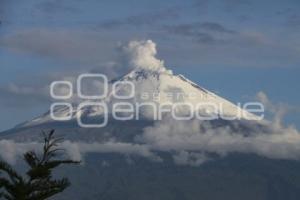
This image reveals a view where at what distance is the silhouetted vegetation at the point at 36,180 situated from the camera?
33344 millimetres

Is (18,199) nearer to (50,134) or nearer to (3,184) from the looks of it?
(3,184)

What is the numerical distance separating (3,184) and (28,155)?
1508 mm

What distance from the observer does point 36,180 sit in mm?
34125

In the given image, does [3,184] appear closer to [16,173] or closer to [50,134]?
[16,173]

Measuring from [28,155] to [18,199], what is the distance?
1797 mm

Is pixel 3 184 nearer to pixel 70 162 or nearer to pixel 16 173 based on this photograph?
pixel 16 173

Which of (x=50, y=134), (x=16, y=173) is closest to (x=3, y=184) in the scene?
(x=16, y=173)

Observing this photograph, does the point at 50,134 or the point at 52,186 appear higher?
the point at 50,134

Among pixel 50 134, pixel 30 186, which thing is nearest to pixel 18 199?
pixel 30 186

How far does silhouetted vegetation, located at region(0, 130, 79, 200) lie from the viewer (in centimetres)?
3334

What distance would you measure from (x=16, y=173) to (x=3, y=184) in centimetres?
67

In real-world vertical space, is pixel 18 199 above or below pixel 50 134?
below

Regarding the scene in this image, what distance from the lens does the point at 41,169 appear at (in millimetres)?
33812

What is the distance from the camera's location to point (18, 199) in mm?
33438
